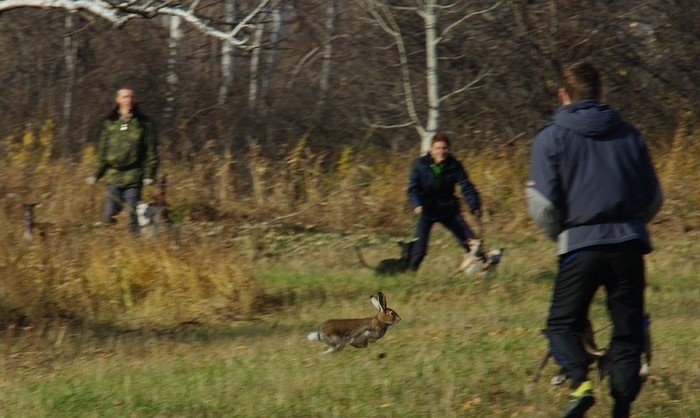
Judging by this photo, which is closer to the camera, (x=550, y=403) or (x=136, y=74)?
(x=550, y=403)

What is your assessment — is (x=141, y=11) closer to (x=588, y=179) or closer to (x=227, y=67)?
(x=588, y=179)

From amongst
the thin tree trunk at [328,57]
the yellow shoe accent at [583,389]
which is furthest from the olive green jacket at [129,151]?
the thin tree trunk at [328,57]

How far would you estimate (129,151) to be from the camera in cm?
1240

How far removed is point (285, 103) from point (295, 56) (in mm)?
2249

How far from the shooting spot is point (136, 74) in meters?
22.3

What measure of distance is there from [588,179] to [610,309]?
0.69 m

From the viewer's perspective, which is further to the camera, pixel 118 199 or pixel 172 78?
pixel 172 78

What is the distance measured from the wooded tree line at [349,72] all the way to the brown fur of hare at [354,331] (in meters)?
10.1

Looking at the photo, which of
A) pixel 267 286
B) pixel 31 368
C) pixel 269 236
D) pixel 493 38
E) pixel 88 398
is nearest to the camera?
pixel 88 398

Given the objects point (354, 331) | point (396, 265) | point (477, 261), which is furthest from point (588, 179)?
point (396, 265)

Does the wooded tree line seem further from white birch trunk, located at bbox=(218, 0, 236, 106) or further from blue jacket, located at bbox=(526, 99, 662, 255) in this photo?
blue jacket, located at bbox=(526, 99, 662, 255)

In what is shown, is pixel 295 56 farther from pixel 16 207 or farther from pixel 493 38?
pixel 16 207

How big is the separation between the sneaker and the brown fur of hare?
2.64 m

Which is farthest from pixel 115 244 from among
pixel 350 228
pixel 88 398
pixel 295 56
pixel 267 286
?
pixel 295 56
